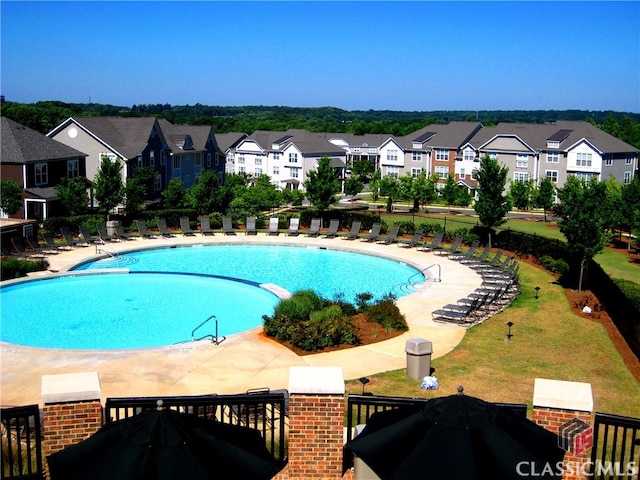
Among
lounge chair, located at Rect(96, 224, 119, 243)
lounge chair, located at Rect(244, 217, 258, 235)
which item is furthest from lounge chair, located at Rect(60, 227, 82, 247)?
lounge chair, located at Rect(244, 217, 258, 235)

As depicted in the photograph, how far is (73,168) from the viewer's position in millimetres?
47344

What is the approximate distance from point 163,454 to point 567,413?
5364mm

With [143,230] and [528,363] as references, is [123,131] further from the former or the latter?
[528,363]

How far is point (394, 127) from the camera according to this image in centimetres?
13500

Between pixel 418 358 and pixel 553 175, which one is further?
pixel 553 175

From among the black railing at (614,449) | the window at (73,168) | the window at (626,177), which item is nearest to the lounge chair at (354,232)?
the window at (73,168)

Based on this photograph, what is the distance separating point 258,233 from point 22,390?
24964 millimetres

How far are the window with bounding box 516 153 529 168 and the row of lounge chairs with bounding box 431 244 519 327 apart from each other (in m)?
41.2

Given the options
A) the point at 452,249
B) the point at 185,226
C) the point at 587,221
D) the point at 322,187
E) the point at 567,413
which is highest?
the point at 322,187

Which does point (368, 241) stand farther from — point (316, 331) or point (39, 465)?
point (39, 465)

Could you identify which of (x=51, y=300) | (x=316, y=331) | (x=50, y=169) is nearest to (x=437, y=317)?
(x=316, y=331)

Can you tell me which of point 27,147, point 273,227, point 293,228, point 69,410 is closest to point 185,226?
point 273,227

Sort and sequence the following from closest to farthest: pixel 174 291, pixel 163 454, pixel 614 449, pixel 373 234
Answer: pixel 163 454, pixel 614 449, pixel 174 291, pixel 373 234

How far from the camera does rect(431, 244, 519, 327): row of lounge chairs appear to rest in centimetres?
2162
